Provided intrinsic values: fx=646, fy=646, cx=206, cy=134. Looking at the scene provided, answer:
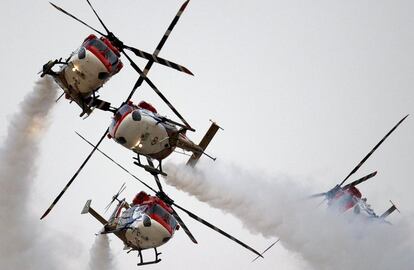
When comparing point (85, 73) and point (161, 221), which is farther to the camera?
point (161, 221)

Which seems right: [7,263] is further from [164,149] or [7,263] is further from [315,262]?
[315,262]

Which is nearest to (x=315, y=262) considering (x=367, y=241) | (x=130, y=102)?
(x=367, y=241)

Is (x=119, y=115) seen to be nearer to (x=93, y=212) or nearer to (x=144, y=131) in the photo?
(x=144, y=131)

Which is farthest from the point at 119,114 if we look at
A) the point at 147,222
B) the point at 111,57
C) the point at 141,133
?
the point at 147,222

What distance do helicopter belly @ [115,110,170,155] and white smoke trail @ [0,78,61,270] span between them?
25.3ft

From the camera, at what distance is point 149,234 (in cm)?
3650

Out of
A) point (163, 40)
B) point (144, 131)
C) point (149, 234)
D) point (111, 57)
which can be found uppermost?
point (163, 40)

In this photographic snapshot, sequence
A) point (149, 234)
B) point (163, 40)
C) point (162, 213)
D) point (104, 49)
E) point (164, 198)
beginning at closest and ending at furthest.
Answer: point (163, 40) < point (104, 49) < point (149, 234) < point (162, 213) < point (164, 198)

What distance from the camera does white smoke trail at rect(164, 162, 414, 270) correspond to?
41906 millimetres

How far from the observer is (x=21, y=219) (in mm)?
44594

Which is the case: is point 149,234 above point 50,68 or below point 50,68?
below

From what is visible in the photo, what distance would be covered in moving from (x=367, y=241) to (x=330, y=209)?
3240mm

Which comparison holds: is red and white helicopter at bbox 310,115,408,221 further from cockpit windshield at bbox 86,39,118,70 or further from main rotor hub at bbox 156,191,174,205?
cockpit windshield at bbox 86,39,118,70

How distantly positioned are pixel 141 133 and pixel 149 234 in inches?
245
